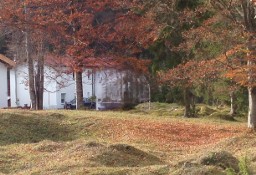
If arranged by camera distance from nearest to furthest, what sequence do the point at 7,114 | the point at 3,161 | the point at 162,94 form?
the point at 3,161 < the point at 7,114 < the point at 162,94

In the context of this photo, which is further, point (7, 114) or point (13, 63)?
point (13, 63)

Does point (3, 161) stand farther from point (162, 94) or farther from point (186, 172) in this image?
point (162, 94)

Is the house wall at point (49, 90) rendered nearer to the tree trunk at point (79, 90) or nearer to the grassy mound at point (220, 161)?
the tree trunk at point (79, 90)

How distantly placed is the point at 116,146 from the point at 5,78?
27.1 meters

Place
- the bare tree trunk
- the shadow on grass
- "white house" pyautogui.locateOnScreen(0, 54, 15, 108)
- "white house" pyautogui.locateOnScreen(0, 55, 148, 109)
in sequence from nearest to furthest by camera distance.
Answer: the shadow on grass
the bare tree trunk
"white house" pyautogui.locateOnScreen(0, 55, 148, 109)
"white house" pyautogui.locateOnScreen(0, 54, 15, 108)

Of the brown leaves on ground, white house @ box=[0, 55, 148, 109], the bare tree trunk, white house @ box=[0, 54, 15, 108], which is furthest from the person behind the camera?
white house @ box=[0, 54, 15, 108]

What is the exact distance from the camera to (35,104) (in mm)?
30688

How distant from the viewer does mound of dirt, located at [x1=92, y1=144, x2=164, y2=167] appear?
11.0 m

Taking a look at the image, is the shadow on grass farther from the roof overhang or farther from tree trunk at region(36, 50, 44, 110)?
the roof overhang

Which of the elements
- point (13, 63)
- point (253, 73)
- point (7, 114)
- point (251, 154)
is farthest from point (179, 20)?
point (13, 63)

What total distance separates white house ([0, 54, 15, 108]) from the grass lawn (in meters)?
18.1

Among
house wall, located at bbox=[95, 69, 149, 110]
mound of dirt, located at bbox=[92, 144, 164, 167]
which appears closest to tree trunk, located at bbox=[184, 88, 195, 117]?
house wall, located at bbox=[95, 69, 149, 110]

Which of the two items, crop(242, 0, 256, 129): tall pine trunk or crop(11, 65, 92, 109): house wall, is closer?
crop(242, 0, 256, 129): tall pine trunk

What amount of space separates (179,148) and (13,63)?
24.4m
